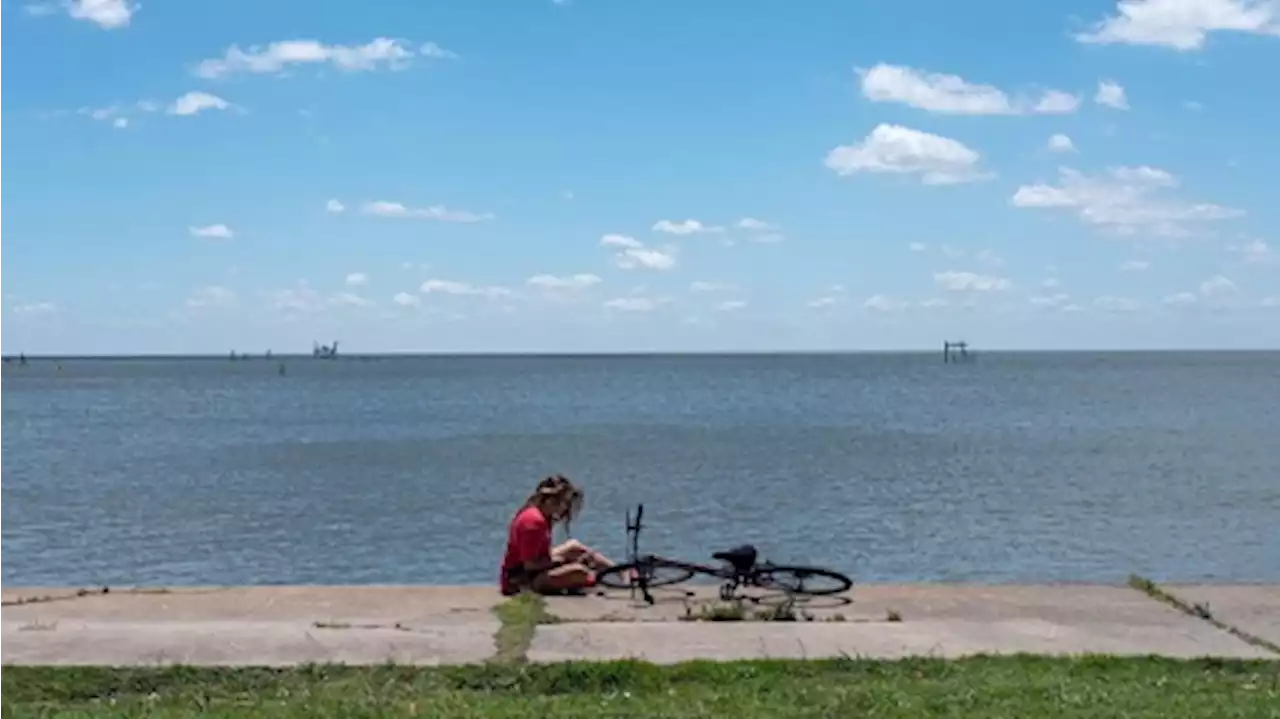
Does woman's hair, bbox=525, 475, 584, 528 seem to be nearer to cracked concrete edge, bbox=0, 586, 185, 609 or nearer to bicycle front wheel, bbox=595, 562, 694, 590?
bicycle front wheel, bbox=595, 562, 694, 590

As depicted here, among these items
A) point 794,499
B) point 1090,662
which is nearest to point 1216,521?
point 794,499

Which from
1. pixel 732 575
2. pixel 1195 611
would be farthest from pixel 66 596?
pixel 1195 611

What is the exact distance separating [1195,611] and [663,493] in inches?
979

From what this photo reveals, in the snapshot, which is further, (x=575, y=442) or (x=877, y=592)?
(x=575, y=442)

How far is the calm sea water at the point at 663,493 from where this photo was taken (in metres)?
24.4

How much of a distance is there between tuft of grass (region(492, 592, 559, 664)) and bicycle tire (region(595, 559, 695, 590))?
2.27 ft

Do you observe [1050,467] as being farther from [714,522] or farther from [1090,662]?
[1090,662]

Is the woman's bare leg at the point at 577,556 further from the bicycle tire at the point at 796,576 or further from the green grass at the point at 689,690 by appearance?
the green grass at the point at 689,690

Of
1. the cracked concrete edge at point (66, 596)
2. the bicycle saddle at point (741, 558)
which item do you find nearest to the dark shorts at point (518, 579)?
→ the bicycle saddle at point (741, 558)

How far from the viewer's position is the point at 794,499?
33.8 meters

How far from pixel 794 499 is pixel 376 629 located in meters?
24.7

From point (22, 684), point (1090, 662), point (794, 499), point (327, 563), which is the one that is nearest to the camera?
point (22, 684)

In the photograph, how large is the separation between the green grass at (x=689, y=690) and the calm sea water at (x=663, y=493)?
43.9 ft

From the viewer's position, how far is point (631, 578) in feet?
38.1
